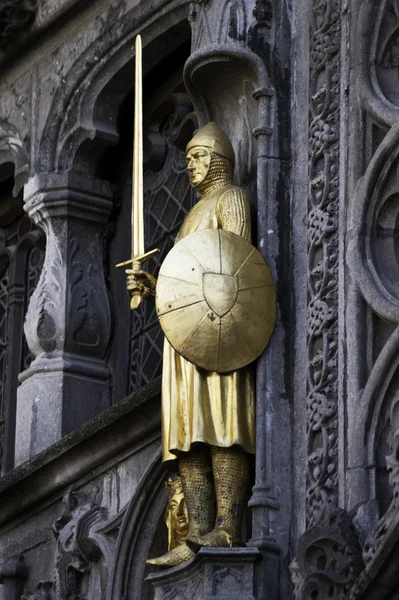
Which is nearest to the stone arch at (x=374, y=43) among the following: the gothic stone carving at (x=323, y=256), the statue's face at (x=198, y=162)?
the gothic stone carving at (x=323, y=256)

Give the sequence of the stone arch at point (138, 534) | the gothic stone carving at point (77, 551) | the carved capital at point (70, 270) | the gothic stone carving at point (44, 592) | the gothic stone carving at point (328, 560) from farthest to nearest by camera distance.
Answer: the carved capital at point (70, 270) → the gothic stone carving at point (44, 592) → the gothic stone carving at point (77, 551) → the stone arch at point (138, 534) → the gothic stone carving at point (328, 560)

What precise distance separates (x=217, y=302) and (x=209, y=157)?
883mm

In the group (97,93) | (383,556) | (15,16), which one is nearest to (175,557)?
(383,556)

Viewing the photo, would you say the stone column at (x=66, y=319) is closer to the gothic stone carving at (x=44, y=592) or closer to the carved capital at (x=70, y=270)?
the carved capital at (x=70, y=270)

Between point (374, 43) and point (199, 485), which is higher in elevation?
point (374, 43)

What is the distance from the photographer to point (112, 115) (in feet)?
42.3

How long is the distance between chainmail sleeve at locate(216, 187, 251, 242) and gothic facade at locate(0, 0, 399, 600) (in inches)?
3.0

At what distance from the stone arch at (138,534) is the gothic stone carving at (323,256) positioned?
147 cm

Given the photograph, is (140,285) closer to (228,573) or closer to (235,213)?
(235,213)

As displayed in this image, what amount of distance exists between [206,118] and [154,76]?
185 centimetres

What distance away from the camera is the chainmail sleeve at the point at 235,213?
10266 mm

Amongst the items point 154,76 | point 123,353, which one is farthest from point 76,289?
point 154,76

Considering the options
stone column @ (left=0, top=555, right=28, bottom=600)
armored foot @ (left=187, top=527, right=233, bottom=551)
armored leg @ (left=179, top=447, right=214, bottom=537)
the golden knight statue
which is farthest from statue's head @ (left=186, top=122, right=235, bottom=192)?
stone column @ (left=0, top=555, right=28, bottom=600)

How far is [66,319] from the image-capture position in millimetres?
12695
